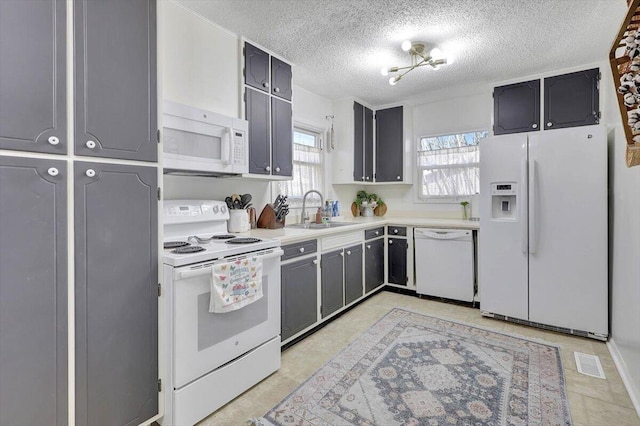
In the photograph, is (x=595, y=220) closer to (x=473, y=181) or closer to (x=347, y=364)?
(x=473, y=181)

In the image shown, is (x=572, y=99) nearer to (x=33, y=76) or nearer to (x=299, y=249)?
(x=299, y=249)

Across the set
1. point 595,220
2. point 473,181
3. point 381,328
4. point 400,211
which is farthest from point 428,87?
point 381,328

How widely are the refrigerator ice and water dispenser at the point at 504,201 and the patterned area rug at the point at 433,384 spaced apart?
109 cm

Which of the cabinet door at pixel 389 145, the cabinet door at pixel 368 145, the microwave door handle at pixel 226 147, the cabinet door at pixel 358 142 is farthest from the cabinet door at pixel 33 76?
the cabinet door at pixel 389 145

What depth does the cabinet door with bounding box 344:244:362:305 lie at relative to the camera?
10.3ft

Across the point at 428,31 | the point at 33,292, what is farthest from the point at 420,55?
the point at 33,292

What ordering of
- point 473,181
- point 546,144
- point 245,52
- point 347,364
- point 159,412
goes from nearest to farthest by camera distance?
point 159,412 → point 347,364 → point 245,52 → point 546,144 → point 473,181

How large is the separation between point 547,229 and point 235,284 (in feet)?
8.80

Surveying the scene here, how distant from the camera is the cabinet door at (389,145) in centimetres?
423

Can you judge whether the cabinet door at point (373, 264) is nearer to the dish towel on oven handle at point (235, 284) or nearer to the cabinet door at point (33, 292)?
the dish towel on oven handle at point (235, 284)

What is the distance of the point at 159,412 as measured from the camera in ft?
5.29

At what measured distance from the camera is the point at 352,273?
3.24 m

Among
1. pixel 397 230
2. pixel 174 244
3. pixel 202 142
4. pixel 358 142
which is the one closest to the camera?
pixel 174 244

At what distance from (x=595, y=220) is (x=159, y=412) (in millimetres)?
3378
